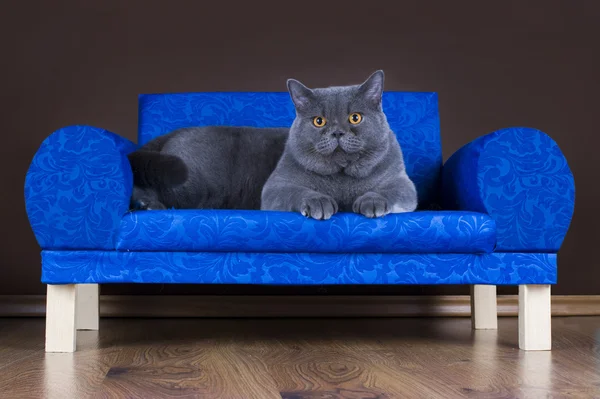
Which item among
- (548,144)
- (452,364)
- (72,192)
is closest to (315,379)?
(452,364)

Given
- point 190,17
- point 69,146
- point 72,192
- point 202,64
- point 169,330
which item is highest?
point 190,17

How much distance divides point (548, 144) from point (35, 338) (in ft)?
5.61

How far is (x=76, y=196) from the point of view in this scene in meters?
1.76

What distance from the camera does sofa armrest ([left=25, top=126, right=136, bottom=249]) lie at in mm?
1752

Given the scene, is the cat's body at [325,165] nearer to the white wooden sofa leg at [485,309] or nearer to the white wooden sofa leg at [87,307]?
the white wooden sofa leg at [87,307]

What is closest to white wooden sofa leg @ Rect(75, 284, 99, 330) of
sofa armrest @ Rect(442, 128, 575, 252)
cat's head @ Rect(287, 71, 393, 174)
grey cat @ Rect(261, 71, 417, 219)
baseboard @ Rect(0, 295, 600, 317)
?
baseboard @ Rect(0, 295, 600, 317)

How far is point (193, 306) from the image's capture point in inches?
105

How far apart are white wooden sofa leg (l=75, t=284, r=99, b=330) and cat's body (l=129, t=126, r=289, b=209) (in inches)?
19.8

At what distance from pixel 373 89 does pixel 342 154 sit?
222 mm

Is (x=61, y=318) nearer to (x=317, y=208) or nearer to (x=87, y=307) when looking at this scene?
(x=87, y=307)

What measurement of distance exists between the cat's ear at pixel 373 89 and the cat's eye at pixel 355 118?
0.07m

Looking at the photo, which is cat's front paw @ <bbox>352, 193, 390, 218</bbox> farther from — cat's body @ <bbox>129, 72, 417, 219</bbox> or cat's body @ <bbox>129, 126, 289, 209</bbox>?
cat's body @ <bbox>129, 126, 289, 209</bbox>

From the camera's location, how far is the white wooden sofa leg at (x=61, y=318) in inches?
70.6

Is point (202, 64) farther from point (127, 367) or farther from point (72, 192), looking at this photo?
point (127, 367)
